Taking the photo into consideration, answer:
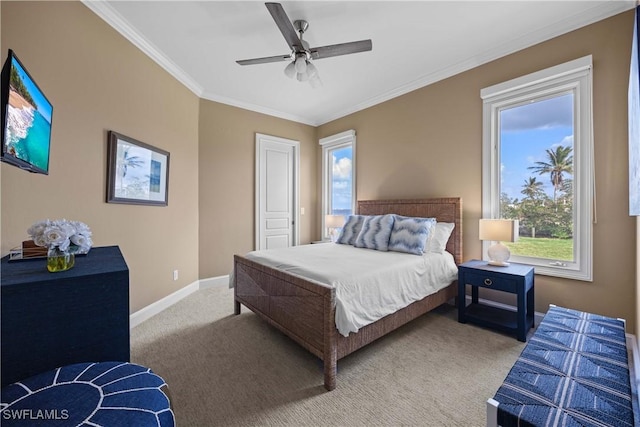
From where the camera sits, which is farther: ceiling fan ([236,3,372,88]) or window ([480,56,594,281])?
window ([480,56,594,281])

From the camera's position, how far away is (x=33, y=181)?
1719mm

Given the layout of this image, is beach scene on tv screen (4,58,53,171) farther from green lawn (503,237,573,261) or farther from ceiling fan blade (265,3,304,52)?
green lawn (503,237,573,261)

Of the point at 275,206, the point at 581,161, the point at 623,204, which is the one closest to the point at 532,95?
the point at 581,161

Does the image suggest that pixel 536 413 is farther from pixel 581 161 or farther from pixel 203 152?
pixel 203 152

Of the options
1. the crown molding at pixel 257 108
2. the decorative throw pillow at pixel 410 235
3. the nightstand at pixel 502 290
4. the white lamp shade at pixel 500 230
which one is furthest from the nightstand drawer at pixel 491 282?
the crown molding at pixel 257 108

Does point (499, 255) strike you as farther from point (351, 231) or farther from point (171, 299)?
point (171, 299)

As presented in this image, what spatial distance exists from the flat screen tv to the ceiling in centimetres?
124

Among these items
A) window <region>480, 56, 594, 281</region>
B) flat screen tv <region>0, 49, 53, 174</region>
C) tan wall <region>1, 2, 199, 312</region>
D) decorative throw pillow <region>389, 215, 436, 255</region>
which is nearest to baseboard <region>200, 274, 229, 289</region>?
tan wall <region>1, 2, 199, 312</region>

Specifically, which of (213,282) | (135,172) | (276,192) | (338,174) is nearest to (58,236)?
(135,172)

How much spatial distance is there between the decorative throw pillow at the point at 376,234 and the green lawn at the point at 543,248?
129cm

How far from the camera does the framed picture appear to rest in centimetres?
236

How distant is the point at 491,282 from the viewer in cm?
245

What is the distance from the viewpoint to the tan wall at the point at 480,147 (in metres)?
2.13

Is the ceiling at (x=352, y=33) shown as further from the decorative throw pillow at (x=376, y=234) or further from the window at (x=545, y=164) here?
the decorative throw pillow at (x=376, y=234)
